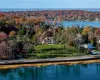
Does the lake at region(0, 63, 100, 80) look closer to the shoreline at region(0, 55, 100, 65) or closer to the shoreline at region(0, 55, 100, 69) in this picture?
the shoreline at region(0, 55, 100, 69)

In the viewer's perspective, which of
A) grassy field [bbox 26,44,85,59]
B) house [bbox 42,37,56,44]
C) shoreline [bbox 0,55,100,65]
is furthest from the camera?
house [bbox 42,37,56,44]

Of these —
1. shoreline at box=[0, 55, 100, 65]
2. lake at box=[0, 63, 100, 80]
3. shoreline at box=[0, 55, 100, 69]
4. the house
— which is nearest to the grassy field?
shoreline at box=[0, 55, 100, 65]

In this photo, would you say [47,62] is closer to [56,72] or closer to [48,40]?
[56,72]

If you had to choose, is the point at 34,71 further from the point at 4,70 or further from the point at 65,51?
the point at 65,51

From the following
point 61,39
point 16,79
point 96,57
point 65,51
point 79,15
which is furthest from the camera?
point 79,15

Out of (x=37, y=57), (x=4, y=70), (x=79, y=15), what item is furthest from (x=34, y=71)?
(x=79, y=15)

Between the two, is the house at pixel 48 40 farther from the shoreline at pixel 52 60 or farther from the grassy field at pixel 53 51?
the shoreline at pixel 52 60

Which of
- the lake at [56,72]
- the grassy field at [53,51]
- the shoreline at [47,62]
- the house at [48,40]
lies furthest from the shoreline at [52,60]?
the house at [48,40]
